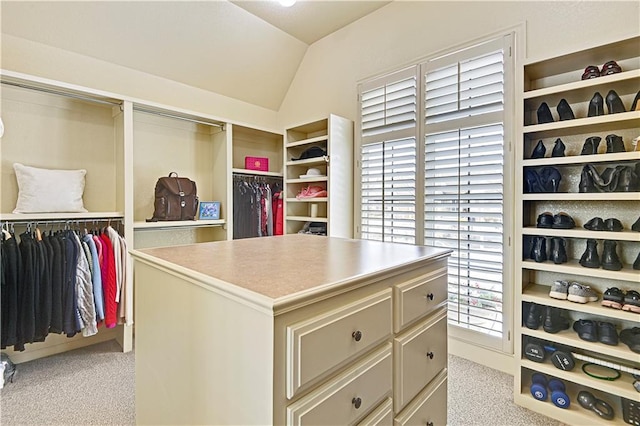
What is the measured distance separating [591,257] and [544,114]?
870 millimetres

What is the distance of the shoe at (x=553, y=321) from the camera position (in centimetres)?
178

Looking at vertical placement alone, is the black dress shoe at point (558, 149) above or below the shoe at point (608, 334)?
above

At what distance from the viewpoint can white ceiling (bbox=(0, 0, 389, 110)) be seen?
8.03 ft

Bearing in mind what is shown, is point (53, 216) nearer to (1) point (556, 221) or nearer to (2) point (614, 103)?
(1) point (556, 221)

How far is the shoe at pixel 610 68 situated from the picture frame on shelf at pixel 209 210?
123 inches

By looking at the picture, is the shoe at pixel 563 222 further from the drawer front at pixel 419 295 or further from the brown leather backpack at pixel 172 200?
the brown leather backpack at pixel 172 200

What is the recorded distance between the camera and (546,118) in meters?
1.90

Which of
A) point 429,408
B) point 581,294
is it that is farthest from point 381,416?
point 581,294

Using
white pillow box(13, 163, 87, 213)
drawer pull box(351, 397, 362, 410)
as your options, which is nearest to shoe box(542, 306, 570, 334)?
drawer pull box(351, 397, 362, 410)

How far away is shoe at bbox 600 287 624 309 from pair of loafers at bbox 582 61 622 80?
117cm

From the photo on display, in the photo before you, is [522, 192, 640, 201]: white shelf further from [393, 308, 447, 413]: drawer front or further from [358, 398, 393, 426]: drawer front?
[358, 398, 393, 426]: drawer front

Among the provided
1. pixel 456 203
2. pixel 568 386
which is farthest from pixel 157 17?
pixel 568 386

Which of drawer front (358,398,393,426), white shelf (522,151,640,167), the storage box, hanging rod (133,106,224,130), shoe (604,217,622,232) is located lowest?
drawer front (358,398,393,426)

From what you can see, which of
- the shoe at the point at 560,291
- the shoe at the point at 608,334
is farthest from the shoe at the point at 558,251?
the shoe at the point at 608,334
